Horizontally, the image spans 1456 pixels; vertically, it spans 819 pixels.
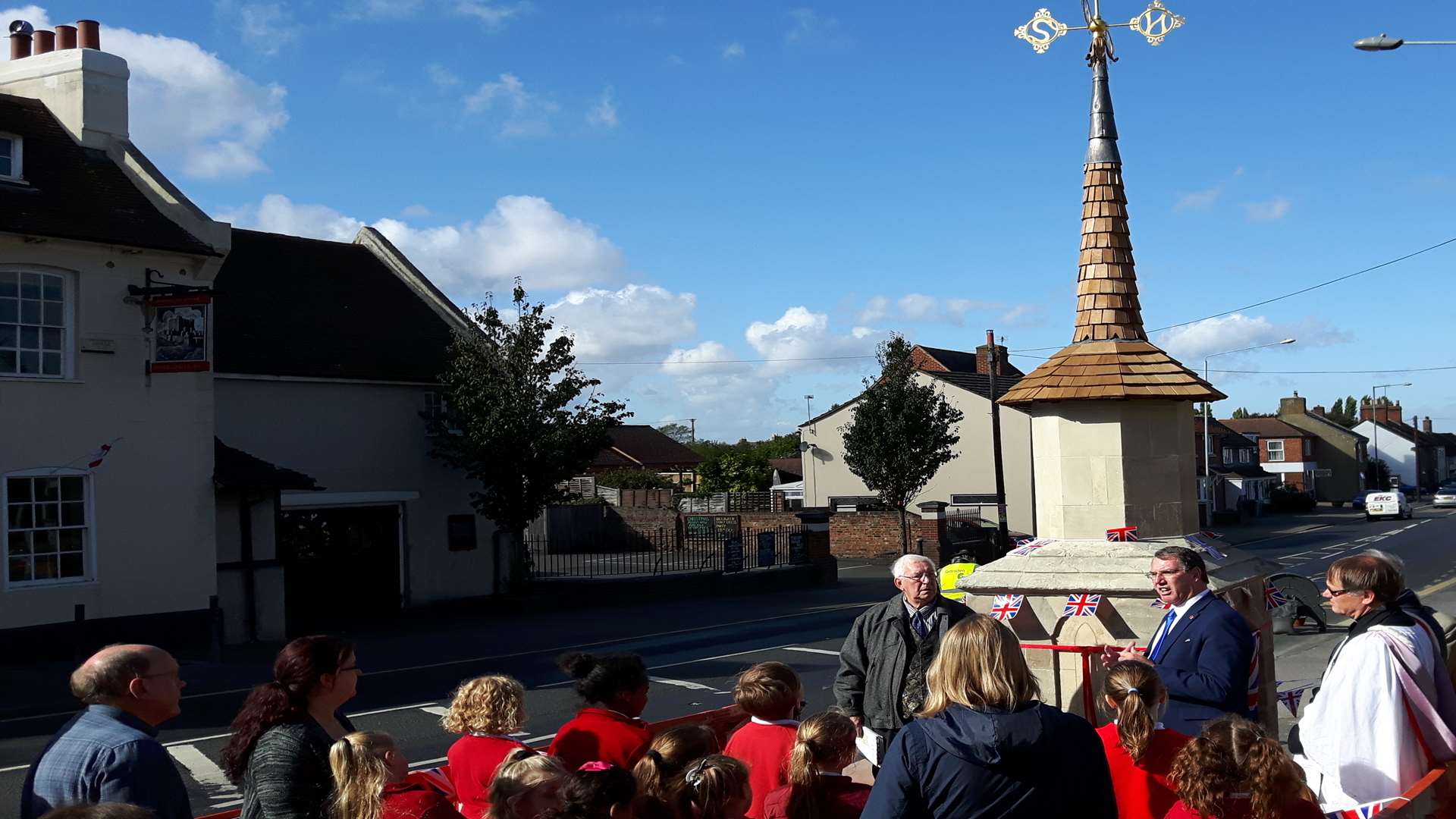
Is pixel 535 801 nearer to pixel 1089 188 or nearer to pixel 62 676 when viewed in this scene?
pixel 1089 188

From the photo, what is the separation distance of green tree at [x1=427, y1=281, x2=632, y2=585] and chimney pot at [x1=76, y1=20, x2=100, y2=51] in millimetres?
8475

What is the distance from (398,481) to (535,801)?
21755 millimetres

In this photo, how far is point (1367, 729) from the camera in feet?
14.5

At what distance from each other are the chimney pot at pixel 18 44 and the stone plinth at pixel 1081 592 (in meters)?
19.4

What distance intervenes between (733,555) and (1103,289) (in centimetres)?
2263

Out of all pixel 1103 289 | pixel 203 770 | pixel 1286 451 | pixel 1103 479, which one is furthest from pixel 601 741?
pixel 1286 451

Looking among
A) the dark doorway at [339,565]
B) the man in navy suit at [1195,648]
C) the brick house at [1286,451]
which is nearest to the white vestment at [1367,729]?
the man in navy suit at [1195,648]

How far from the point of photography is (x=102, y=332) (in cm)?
1692

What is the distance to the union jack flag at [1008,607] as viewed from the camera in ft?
20.4

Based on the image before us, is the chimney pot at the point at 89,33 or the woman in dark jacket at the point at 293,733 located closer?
the woman in dark jacket at the point at 293,733

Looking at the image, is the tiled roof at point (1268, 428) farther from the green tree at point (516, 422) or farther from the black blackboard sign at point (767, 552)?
the green tree at point (516, 422)

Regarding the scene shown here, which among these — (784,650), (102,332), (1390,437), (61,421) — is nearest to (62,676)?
(61,421)

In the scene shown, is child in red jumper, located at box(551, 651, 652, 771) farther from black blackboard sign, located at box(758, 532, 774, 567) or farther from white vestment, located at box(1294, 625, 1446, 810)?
black blackboard sign, located at box(758, 532, 774, 567)

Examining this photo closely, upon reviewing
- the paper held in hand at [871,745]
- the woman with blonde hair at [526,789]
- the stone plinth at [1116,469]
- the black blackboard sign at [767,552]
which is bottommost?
the black blackboard sign at [767,552]
